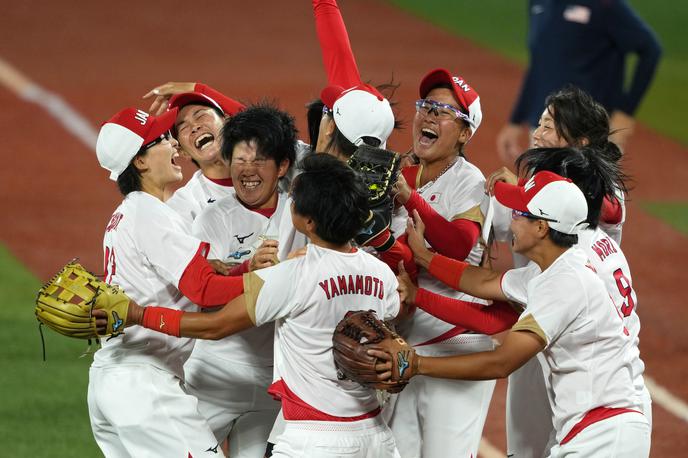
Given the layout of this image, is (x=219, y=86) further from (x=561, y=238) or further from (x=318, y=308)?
(x=318, y=308)

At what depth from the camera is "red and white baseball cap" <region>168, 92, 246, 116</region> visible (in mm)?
5719

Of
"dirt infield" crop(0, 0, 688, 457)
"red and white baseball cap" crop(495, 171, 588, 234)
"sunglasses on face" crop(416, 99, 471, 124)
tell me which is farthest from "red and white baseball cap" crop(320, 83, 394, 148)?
"dirt infield" crop(0, 0, 688, 457)

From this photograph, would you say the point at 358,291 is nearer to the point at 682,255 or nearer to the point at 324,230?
the point at 324,230

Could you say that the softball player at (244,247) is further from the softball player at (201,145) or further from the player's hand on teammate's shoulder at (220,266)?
the softball player at (201,145)

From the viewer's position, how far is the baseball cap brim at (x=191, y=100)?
18.8 feet

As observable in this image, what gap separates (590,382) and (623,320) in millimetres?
485

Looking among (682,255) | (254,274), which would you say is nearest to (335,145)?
(254,274)

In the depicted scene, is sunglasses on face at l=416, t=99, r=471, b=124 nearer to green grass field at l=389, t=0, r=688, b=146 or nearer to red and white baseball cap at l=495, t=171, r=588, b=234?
red and white baseball cap at l=495, t=171, r=588, b=234

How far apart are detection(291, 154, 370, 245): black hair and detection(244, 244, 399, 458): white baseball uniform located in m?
0.11

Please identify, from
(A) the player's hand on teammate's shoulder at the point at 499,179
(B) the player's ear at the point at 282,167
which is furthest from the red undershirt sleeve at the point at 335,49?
(A) the player's hand on teammate's shoulder at the point at 499,179

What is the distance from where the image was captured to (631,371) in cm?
497

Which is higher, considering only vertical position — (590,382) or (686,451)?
(590,382)

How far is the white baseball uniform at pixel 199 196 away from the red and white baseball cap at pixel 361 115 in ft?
2.94

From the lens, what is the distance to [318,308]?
4496 millimetres
